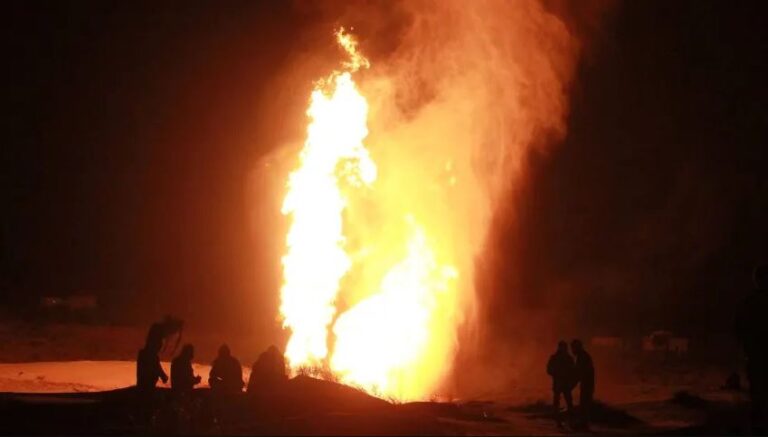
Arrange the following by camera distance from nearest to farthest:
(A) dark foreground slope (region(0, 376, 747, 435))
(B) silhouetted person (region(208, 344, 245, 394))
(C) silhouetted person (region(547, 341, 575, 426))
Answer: (A) dark foreground slope (region(0, 376, 747, 435)), (C) silhouetted person (region(547, 341, 575, 426)), (B) silhouetted person (region(208, 344, 245, 394))

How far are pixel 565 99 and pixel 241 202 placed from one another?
21.0 metres

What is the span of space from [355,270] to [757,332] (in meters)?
15.0

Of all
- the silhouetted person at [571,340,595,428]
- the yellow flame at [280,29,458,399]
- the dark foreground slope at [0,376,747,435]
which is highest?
the yellow flame at [280,29,458,399]

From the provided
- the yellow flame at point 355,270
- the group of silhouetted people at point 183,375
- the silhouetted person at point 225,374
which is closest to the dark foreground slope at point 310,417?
the group of silhouetted people at point 183,375

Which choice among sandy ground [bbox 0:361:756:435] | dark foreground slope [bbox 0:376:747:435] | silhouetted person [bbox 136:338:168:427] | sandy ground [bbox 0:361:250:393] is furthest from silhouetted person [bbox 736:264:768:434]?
sandy ground [bbox 0:361:250:393]

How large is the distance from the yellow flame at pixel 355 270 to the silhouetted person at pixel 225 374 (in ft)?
21.4

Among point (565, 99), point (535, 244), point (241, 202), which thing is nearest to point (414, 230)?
point (565, 99)

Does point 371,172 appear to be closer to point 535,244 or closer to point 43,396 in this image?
point 43,396

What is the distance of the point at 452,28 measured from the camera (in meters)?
26.3

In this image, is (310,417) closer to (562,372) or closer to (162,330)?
(162,330)

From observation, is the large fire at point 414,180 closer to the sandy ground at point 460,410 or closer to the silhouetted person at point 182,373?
the sandy ground at point 460,410

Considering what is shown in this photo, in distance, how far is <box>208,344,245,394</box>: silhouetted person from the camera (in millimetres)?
15922

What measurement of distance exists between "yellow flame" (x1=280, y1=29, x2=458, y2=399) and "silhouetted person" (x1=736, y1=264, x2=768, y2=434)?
13053mm

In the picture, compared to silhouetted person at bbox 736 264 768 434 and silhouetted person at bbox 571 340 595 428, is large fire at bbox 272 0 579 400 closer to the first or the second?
silhouetted person at bbox 571 340 595 428
